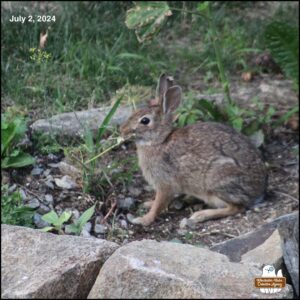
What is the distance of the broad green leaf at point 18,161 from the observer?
4.93 m

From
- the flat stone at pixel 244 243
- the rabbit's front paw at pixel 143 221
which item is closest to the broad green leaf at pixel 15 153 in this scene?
the rabbit's front paw at pixel 143 221

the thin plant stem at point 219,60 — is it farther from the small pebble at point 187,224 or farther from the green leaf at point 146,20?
the small pebble at point 187,224

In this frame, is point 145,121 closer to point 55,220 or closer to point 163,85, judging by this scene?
point 163,85

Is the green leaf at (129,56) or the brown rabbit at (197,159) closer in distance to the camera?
the brown rabbit at (197,159)

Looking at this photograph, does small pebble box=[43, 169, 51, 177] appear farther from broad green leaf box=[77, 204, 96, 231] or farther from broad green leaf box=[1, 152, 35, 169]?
broad green leaf box=[77, 204, 96, 231]

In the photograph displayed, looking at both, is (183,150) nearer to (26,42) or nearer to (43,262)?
(26,42)

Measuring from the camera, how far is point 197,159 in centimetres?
584

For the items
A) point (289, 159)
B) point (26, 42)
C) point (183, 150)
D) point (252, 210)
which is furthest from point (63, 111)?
point (289, 159)

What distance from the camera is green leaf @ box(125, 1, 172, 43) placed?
5.57 m

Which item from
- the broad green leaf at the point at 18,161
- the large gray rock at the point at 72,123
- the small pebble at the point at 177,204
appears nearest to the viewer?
the broad green leaf at the point at 18,161

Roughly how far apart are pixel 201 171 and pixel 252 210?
44 centimetres

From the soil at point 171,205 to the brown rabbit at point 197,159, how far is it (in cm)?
13

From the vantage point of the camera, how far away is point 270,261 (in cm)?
413

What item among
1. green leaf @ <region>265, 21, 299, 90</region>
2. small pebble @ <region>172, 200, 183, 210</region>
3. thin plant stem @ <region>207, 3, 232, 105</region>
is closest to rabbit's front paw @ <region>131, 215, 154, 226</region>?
small pebble @ <region>172, 200, 183, 210</region>
